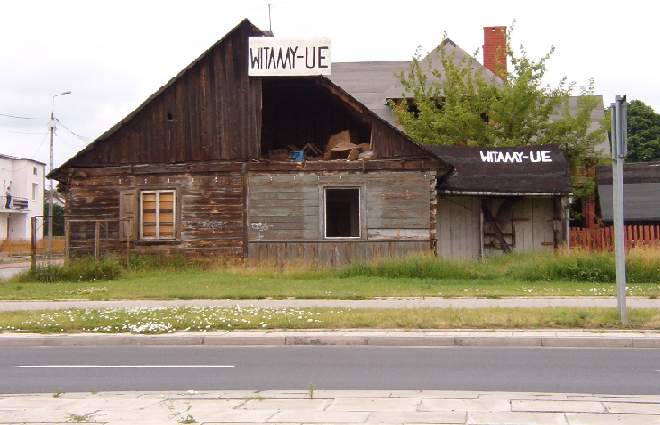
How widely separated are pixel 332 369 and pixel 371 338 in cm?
243

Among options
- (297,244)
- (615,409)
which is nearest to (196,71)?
(297,244)

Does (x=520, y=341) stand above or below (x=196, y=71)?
below

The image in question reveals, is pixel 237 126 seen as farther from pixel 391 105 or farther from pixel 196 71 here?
pixel 391 105

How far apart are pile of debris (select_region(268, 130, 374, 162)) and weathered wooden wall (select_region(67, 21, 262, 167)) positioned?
1.27 m

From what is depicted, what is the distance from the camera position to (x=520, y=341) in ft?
41.5

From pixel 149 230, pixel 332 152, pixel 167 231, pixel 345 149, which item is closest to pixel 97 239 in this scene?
pixel 149 230

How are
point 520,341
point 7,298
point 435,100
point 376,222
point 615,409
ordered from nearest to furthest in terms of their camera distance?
point 615,409 < point 520,341 < point 7,298 < point 376,222 < point 435,100

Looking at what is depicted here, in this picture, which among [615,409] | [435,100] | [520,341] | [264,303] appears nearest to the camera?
[615,409]

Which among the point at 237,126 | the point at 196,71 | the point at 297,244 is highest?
the point at 196,71

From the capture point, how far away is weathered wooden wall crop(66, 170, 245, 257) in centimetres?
2544

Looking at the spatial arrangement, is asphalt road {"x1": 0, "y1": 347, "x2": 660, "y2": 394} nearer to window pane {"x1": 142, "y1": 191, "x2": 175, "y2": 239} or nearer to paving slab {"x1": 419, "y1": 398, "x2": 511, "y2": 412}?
paving slab {"x1": 419, "y1": 398, "x2": 511, "y2": 412}

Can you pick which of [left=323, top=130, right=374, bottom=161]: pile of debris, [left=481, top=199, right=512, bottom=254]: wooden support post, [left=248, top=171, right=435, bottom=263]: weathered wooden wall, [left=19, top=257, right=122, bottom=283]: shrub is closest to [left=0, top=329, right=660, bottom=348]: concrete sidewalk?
[left=19, top=257, right=122, bottom=283]: shrub

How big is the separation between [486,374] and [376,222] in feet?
49.4

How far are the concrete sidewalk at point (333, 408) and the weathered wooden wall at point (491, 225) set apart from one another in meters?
18.8
